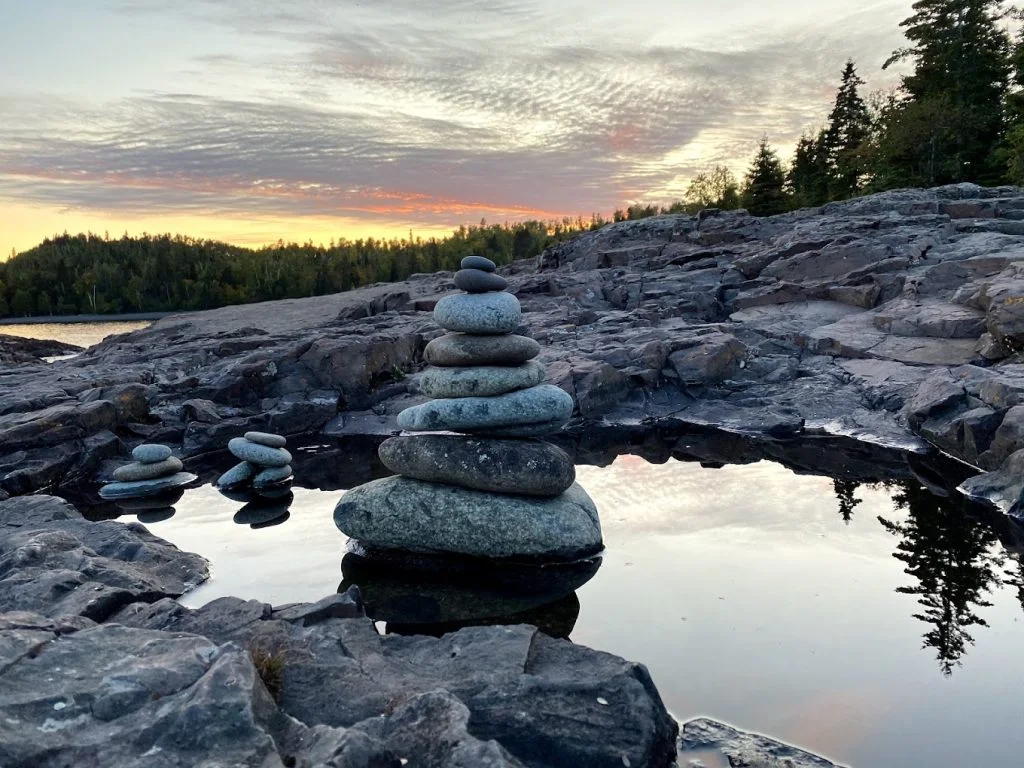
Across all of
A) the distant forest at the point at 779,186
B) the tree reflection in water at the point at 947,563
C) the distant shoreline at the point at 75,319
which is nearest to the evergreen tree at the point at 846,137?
the distant forest at the point at 779,186

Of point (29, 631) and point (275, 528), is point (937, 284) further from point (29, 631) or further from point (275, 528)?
point (29, 631)

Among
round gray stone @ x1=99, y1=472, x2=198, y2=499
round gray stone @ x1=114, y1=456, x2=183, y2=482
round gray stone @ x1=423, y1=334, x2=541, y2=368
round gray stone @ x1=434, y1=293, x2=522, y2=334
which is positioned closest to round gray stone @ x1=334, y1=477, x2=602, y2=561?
round gray stone @ x1=423, y1=334, x2=541, y2=368

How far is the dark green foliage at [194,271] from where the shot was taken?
304ft

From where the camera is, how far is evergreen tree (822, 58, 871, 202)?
6138 centimetres

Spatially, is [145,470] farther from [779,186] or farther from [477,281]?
[779,186]

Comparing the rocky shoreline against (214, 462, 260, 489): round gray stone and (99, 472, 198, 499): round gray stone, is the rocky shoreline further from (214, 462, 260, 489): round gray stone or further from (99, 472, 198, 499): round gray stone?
(214, 462, 260, 489): round gray stone

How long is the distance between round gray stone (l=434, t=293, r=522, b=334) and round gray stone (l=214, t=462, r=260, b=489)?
5869mm

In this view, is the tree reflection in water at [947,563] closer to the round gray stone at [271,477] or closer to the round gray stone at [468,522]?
the round gray stone at [468,522]

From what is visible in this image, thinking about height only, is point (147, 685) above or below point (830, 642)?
above

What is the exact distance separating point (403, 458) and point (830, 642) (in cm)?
610

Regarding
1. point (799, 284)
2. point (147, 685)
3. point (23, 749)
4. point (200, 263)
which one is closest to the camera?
point (23, 749)

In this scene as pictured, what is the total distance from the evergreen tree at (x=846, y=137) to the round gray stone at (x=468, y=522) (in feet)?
188

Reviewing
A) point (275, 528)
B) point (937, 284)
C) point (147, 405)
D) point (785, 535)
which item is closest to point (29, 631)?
point (275, 528)

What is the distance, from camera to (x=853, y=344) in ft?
71.6
